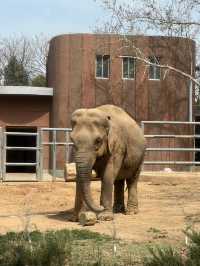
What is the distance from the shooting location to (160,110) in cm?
2909

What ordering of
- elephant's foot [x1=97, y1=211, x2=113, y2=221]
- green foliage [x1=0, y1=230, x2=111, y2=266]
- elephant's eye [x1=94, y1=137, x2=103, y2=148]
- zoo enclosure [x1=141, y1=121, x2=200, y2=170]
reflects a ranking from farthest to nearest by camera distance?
zoo enclosure [x1=141, y1=121, x2=200, y2=170], elephant's foot [x1=97, y1=211, x2=113, y2=221], elephant's eye [x1=94, y1=137, x2=103, y2=148], green foliage [x1=0, y1=230, x2=111, y2=266]

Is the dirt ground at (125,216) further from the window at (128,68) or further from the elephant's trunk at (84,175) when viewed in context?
the window at (128,68)

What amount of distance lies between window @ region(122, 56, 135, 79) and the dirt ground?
9331 mm

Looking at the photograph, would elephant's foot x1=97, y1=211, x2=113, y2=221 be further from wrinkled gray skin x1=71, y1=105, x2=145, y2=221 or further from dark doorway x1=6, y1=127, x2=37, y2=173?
dark doorway x1=6, y1=127, x2=37, y2=173

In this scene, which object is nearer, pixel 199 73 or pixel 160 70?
pixel 160 70

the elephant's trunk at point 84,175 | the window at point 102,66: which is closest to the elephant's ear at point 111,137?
the elephant's trunk at point 84,175

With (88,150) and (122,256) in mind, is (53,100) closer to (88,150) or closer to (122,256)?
(88,150)

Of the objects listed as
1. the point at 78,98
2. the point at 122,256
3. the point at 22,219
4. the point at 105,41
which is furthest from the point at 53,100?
the point at 122,256

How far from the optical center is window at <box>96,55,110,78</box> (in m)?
28.5

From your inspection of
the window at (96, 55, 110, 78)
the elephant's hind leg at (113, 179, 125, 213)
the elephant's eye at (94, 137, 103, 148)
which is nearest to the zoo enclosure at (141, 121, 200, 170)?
the window at (96, 55, 110, 78)

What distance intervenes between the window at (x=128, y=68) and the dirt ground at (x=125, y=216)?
367 inches

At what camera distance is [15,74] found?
4900 centimetres

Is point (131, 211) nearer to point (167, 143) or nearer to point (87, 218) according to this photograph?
point (87, 218)

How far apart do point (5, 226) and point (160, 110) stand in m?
19.5
